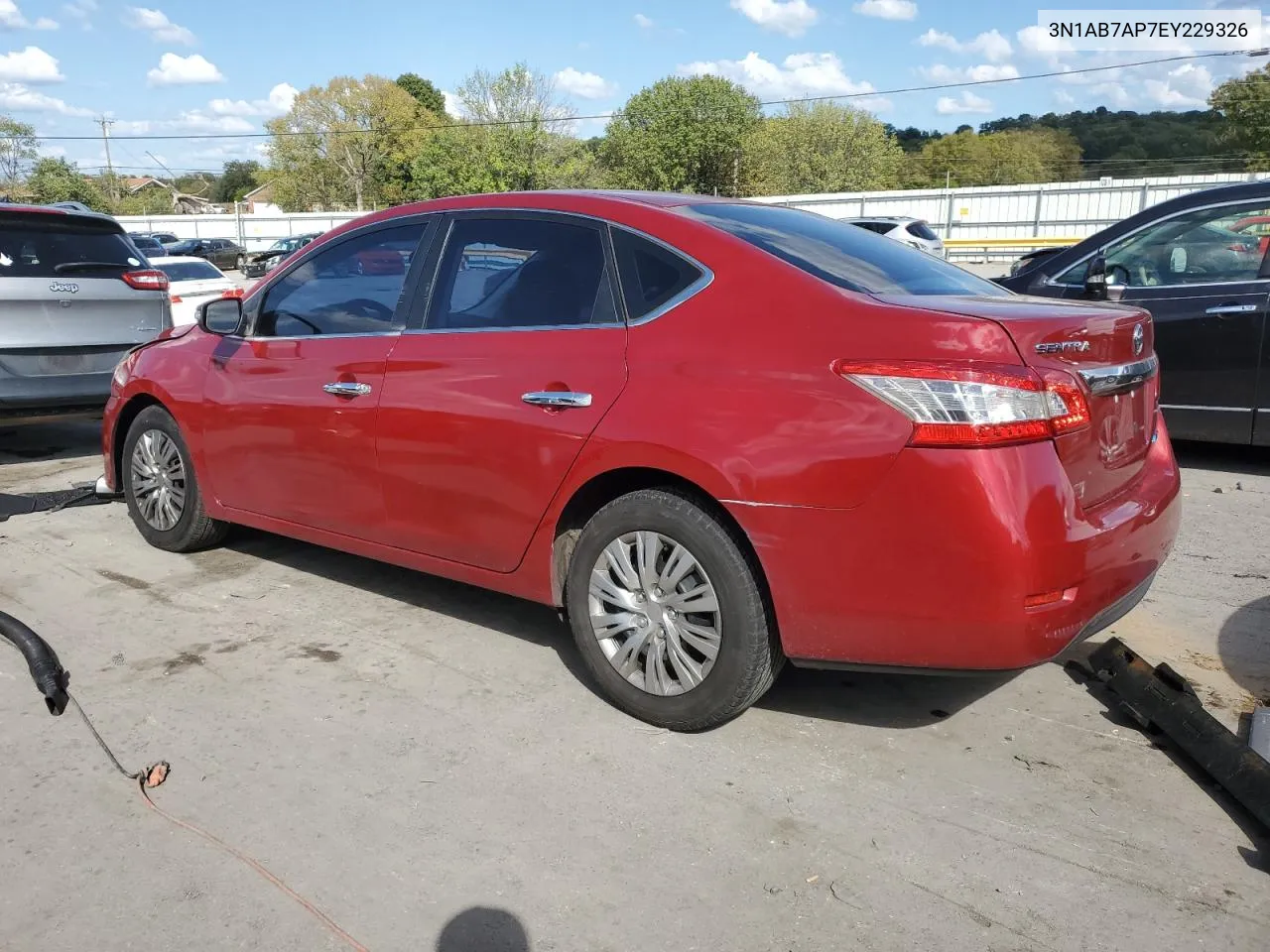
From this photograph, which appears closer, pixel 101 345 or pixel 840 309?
pixel 840 309

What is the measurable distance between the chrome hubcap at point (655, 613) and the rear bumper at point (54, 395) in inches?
213

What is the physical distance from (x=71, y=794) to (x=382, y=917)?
3.92 ft

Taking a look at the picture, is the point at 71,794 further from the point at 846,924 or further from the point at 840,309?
the point at 840,309

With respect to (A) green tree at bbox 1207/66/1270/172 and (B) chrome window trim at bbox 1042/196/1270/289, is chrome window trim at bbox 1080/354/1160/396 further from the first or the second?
(A) green tree at bbox 1207/66/1270/172

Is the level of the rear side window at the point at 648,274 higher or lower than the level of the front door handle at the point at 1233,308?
higher

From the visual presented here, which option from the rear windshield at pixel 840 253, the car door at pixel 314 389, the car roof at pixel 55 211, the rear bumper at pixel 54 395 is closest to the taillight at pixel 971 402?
the rear windshield at pixel 840 253

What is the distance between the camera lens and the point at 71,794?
3088mm

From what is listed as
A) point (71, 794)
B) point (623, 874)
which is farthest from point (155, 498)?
point (623, 874)

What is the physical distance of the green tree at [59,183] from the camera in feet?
216

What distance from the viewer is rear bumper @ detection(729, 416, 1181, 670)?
9.12ft

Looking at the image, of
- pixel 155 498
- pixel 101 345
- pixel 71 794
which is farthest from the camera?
pixel 101 345

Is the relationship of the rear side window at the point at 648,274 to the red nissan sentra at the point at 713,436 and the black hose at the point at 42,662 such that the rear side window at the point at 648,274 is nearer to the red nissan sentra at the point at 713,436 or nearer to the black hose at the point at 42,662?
the red nissan sentra at the point at 713,436

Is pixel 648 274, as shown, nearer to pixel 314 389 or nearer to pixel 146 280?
pixel 314 389

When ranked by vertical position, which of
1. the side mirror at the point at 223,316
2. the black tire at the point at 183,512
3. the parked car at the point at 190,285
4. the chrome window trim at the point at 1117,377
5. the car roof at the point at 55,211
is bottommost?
the black tire at the point at 183,512
